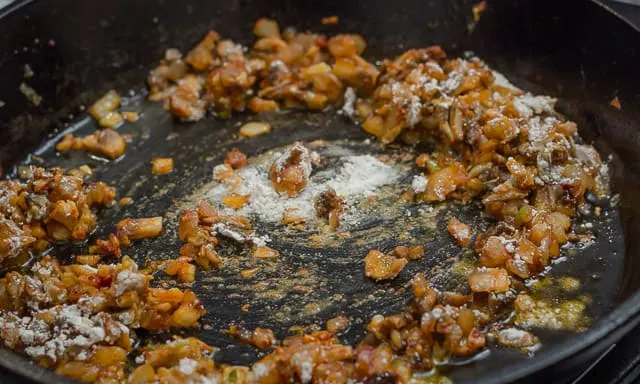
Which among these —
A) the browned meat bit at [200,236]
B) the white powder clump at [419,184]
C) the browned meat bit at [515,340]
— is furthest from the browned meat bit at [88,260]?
the browned meat bit at [515,340]

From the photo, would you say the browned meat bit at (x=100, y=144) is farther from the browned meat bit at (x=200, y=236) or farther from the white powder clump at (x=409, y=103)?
the white powder clump at (x=409, y=103)

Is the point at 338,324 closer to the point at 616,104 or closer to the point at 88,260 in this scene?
the point at 88,260

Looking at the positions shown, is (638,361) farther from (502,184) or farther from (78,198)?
(78,198)

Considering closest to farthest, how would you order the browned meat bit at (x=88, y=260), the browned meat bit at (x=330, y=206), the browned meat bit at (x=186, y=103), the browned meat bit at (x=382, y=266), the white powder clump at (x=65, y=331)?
1. the white powder clump at (x=65, y=331)
2. the browned meat bit at (x=382, y=266)
3. the browned meat bit at (x=88, y=260)
4. the browned meat bit at (x=330, y=206)
5. the browned meat bit at (x=186, y=103)

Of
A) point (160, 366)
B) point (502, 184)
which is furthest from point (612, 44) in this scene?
point (160, 366)

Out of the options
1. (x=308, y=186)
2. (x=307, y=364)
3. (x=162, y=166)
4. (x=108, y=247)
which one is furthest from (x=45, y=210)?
(x=307, y=364)

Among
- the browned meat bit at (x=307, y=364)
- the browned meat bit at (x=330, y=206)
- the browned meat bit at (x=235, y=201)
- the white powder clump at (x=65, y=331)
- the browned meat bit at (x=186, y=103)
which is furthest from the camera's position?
the browned meat bit at (x=186, y=103)

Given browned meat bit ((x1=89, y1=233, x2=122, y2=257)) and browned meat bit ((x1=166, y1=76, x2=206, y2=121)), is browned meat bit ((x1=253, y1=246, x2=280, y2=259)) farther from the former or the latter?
browned meat bit ((x1=166, y1=76, x2=206, y2=121))
